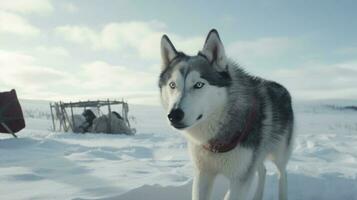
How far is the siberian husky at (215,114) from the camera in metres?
3.02

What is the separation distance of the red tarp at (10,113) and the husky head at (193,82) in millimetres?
9477

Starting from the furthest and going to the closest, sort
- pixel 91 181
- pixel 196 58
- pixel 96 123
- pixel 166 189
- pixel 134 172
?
pixel 96 123, pixel 134 172, pixel 91 181, pixel 166 189, pixel 196 58

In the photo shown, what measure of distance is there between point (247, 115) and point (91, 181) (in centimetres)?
205

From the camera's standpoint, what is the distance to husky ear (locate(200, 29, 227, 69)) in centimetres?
335

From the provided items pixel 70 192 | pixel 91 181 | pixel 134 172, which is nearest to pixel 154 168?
pixel 134 172

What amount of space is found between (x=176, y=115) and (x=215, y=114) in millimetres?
527

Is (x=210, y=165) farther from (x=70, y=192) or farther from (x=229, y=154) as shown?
(x=70, y=192)

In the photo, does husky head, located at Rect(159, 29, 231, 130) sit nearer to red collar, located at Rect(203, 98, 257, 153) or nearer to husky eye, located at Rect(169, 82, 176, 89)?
husky eye, located at Rect(169, 82, 176, 89)

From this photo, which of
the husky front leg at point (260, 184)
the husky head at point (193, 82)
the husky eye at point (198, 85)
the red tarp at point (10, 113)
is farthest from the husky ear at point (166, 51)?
the red tarp at point (10, 113)

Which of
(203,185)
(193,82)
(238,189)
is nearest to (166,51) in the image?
(193,82)

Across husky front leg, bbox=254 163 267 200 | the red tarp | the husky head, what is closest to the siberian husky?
the husky head

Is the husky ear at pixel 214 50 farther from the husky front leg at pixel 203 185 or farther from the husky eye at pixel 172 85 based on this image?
the husky front leg at pixel 203 185

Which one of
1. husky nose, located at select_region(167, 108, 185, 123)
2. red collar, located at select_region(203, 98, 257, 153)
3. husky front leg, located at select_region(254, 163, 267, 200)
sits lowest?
husky front leg, located at select_region(254, 163, 267, 200)

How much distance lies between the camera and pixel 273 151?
13.4 feet
